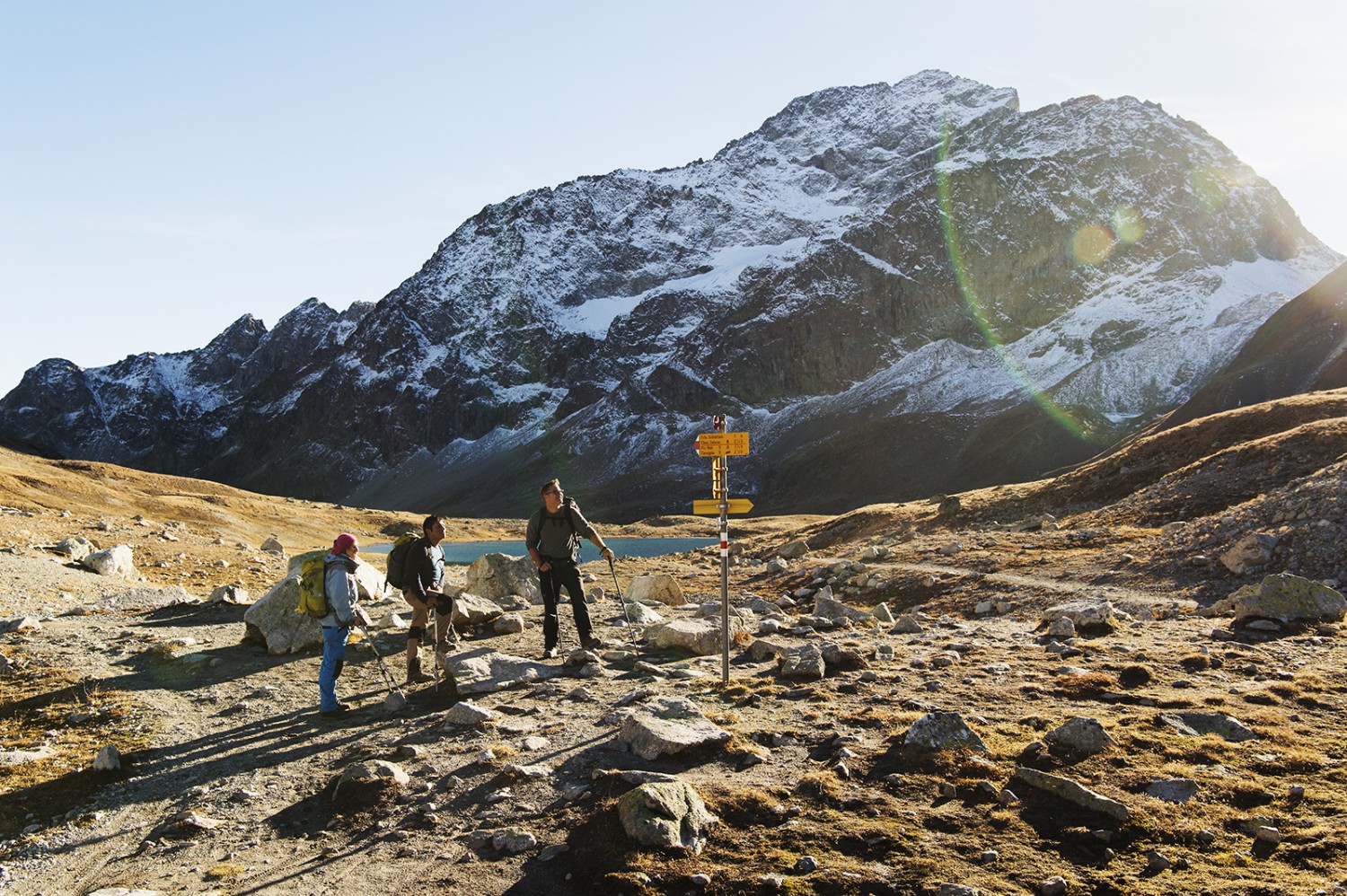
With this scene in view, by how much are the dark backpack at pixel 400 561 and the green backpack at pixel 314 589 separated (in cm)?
150

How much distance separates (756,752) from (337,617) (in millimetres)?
6374

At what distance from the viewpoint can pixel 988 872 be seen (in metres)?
6.11

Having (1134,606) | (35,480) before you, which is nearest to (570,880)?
(1134,606)

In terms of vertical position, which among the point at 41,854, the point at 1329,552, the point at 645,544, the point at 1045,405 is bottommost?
the point at 645,544

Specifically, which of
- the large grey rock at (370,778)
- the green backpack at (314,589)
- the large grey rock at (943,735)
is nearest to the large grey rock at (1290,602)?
the large grey rock at (943,735)

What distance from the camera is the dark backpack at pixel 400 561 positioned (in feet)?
43.1

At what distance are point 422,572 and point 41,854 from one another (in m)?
6.40

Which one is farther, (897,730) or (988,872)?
(897,730)

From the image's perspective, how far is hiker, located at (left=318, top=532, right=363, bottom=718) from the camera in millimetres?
11141

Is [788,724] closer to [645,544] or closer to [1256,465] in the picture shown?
[1256,465]

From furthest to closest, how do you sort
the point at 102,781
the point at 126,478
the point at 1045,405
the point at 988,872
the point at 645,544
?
the point at 1045,405 → the point at 645,544 → the point at 126,478 → the point at 102,781 → the point at 988,872

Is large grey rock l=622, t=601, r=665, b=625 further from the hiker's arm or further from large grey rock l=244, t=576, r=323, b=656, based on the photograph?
the hiker's arm

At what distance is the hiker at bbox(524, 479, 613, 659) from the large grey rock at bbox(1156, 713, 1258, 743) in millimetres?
8280

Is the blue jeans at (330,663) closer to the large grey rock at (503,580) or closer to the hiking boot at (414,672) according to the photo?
the hiking boot at (414,672)
